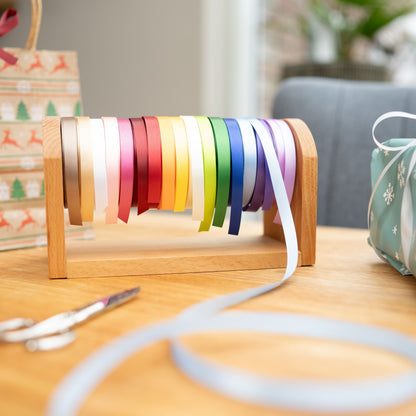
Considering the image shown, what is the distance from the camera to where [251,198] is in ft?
2.10

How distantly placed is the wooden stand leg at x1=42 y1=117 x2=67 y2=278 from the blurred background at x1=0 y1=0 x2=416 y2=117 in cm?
115

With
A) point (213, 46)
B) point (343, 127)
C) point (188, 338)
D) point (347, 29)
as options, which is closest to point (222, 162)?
point (188, 338)

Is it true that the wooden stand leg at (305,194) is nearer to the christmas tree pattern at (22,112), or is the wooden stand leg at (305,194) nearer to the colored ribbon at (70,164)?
the colored ribbon at (70,164)

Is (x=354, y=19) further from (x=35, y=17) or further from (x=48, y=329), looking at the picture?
(x=48, y=329)

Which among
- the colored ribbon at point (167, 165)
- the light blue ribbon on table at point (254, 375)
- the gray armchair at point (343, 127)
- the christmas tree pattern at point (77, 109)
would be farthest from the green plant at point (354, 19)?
the light blue ribbon on table at point (254, 375)

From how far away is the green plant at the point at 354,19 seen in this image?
161 cm

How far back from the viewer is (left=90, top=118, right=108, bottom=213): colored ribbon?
573 millimetres

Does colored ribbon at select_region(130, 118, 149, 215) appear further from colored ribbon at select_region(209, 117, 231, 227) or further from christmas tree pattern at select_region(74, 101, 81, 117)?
christmas tree pattern at select_region(74, 101, 81, 117)

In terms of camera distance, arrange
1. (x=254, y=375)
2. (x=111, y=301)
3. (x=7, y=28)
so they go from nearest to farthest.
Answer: (x=254, y=375) → (x=111, y=301) → (x=7, y=28)

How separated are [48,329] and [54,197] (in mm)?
→ 221

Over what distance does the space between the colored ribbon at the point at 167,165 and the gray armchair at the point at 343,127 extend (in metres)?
0.72

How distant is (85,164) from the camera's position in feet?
1.87

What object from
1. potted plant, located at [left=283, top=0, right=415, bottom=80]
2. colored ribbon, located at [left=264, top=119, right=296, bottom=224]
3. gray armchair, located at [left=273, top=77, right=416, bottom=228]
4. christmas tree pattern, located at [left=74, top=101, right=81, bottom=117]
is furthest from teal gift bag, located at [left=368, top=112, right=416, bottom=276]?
potted plant, located at [left=283, top=0, right=415, bottom=80]

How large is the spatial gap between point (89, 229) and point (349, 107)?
2.49 feet
